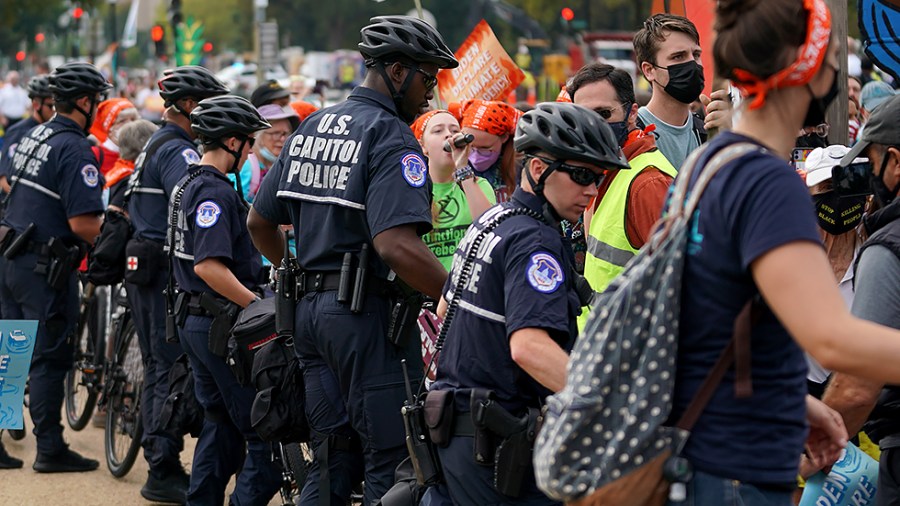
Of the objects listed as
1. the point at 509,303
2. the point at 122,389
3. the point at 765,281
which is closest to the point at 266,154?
the point at 122,389

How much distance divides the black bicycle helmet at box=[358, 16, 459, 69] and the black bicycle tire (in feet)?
17.8

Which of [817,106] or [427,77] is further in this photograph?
[427,77]

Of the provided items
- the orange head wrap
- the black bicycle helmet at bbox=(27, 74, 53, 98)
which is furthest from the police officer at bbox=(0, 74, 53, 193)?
the orange head wrap

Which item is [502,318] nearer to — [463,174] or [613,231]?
[613,231]

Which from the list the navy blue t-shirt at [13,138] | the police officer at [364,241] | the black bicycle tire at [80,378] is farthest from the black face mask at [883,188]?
the navy blue t-shirt at [13,138]

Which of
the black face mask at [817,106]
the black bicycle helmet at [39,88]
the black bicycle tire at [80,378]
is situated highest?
the black face mask at [817,106]

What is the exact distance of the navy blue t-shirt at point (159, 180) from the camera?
7.90 m

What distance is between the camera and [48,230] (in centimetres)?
919

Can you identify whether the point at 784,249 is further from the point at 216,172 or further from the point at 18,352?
the point at 18,352

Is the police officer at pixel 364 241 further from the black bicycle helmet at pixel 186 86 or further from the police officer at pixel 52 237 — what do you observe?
the police officer at pixel 52 237

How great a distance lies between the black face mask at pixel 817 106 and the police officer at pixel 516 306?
1.15 meters

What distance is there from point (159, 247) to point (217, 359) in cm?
137

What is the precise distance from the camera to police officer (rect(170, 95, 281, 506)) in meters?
6.87

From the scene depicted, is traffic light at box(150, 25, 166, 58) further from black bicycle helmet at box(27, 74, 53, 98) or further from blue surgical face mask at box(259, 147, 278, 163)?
blue surgical face mask at box(259, 147, 278, 163)
